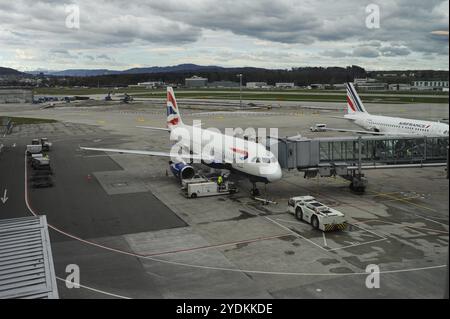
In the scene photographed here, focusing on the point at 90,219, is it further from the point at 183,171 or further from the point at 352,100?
the point at 352,100

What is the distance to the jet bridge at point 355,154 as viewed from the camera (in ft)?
119

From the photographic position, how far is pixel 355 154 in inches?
1495

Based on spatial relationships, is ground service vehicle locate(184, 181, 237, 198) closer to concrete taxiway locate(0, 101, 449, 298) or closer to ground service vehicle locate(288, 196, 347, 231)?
concrete taxiway locate(0, 101, 449, 298)

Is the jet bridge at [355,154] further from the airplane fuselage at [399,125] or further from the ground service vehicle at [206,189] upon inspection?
the airplane fuselage at [399,125]

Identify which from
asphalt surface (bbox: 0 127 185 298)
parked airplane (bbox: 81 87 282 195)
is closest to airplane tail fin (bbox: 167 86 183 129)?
parked airplane (bbox: 81 87 282 195)

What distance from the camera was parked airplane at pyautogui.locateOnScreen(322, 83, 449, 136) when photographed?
52.0 m

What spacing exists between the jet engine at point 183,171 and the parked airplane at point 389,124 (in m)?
25.8

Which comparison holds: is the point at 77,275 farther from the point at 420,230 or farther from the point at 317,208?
the point at 420,230

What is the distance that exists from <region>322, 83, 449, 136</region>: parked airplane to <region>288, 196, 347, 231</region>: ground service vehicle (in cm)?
2725

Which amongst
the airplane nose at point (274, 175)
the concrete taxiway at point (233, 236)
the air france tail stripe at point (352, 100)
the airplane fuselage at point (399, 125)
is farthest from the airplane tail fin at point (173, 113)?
the air france tail stripe at point (352, 100)

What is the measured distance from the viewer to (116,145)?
6619cm
